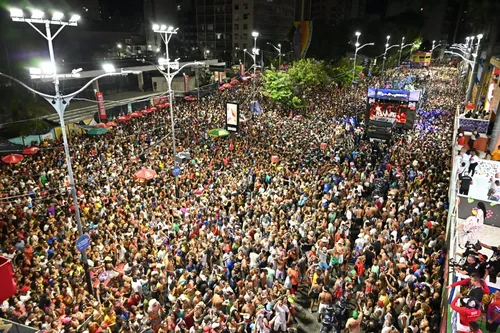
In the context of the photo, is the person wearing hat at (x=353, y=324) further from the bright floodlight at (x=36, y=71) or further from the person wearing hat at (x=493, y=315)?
the bright floodlight at (x=36, y=71)

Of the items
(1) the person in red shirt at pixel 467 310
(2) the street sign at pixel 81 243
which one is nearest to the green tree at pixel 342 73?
→ (2) the street sign at pixel 81 243

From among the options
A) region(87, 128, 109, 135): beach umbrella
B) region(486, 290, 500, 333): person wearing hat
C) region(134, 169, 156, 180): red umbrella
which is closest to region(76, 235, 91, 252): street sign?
region(134, 169, 156, 180): red umbrella

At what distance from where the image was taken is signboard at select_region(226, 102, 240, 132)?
72.2ft

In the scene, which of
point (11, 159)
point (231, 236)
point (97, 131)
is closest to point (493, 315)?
point (231, 236)

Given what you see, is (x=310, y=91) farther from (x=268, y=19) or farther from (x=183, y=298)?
(x=268, y=19)

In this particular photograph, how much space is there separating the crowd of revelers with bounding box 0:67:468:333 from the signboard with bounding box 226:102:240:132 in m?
1.39

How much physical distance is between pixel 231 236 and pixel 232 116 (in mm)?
11836

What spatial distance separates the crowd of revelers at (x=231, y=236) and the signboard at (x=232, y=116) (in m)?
1.39

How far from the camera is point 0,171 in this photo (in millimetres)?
17984

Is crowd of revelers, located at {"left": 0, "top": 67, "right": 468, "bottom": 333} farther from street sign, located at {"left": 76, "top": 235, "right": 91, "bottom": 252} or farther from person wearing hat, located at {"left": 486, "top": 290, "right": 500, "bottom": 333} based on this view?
person wearing hat, located at {"left": 486, "top": 290, "right": 500, "bottom": 333}

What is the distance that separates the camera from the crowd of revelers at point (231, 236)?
340 inches

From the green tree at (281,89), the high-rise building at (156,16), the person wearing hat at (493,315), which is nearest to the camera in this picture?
the person wearing hat at (493,315)

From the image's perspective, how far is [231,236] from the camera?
38.8 ft

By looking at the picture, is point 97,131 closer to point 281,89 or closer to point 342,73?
point 281,89
